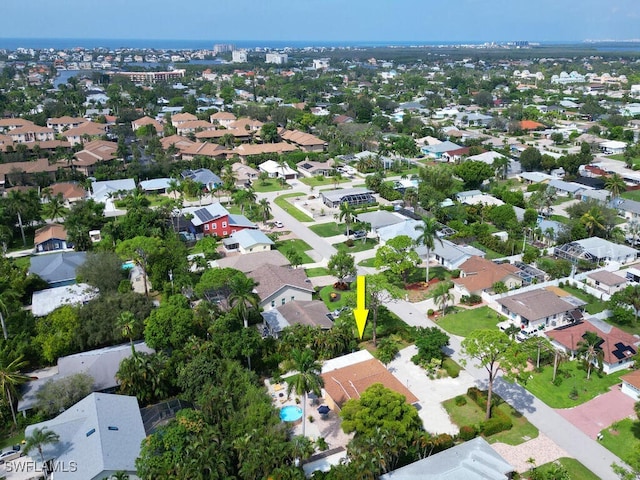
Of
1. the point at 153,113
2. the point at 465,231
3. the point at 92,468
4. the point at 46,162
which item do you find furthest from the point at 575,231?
the point at 153,113

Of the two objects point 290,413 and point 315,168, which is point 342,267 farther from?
point 315,168

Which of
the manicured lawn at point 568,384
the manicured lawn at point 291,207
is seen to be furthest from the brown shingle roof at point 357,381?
the manicured lawn at point 291,207

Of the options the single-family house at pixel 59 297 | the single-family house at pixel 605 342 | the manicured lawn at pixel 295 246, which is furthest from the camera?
the manicured lawn at pixel 295 246

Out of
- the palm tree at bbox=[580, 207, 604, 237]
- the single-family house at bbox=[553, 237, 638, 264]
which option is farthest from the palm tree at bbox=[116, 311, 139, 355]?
the palm tree at bbox=[580, 207, 604, 237]

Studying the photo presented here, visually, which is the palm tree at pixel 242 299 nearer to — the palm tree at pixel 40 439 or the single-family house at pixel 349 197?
the palm tree at pixel 40 439

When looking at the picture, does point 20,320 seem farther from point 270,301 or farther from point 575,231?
point 575,231

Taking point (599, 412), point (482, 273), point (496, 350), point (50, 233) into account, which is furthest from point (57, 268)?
point (599, 412)
